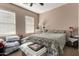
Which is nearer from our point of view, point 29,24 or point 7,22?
point 7,22

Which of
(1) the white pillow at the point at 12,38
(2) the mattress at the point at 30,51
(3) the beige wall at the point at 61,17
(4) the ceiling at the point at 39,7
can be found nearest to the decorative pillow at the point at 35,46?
(2) the mattress at the point at 30,51

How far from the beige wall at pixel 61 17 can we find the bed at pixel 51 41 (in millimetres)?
172

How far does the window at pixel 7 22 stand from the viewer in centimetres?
159

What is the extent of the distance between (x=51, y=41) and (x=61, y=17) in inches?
20.1

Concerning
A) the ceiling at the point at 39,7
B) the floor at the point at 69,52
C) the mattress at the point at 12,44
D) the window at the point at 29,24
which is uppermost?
the ceiling at the point at 39,7

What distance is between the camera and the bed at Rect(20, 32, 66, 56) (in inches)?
62.9

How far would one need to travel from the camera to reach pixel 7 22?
1.61 meters

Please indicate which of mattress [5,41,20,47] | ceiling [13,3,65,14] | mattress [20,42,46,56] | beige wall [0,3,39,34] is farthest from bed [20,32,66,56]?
ceiling [13,3,65,14]

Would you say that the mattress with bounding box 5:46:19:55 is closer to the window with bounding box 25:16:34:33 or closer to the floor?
the floor

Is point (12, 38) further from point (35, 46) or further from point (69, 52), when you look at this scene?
point (69, 52)

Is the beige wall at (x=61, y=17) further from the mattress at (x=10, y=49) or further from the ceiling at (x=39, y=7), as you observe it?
the mattress at (x=10, y=49)

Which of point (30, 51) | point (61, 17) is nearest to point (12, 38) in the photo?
point (30, 51)

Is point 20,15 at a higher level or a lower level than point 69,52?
higher

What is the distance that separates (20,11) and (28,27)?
0.34 metres
